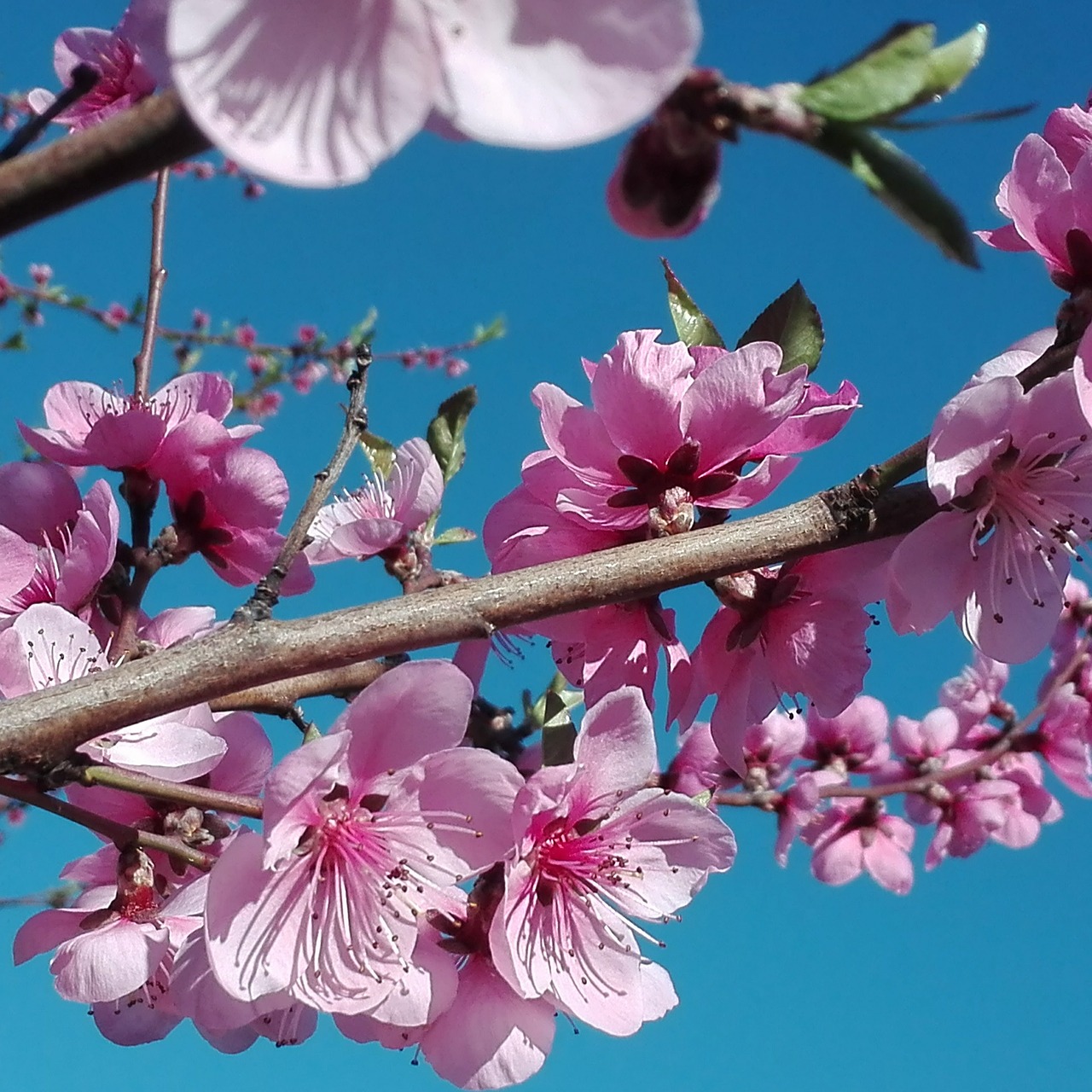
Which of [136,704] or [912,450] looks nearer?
[136,704]

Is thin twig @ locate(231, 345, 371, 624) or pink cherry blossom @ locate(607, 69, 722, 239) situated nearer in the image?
pink cherry blossom @ locate(607, 69, 722, 239)

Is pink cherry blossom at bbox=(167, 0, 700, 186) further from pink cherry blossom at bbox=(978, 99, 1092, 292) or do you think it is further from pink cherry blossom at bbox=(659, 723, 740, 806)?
pink cherry blossom at bbox=(659, 723, 740, 806)

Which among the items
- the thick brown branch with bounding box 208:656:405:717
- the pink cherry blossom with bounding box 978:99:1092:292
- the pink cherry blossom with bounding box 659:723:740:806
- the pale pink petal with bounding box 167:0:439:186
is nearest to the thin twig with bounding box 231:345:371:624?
the thick brown branch with bounding box 208:656:405:717

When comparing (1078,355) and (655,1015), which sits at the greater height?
(1078,355)

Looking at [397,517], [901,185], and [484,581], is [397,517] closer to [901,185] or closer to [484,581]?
[484,581]

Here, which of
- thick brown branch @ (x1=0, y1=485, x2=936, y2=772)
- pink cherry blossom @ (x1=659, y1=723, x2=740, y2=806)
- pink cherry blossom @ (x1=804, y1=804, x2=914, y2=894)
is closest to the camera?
thick brown branch @ (x1=0, y1=485, x2=936, y2=772)

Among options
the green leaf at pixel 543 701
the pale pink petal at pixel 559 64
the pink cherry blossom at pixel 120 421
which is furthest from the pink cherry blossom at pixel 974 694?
the pale pink petal at pixel 559 64

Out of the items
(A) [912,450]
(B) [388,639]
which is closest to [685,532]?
(A) [912,450]

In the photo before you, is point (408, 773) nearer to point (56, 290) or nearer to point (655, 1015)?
point (655, 1015)
